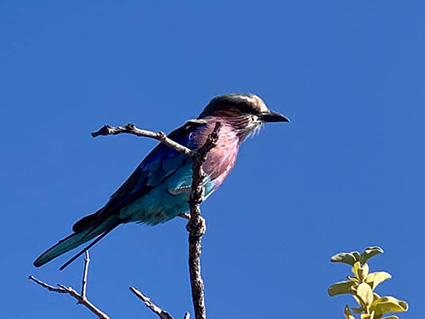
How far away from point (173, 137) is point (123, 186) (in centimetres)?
55

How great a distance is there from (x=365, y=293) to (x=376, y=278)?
104 mm

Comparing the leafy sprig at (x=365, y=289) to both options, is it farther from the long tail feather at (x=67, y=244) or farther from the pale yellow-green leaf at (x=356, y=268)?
the long tail feather at (x=67, y=244)

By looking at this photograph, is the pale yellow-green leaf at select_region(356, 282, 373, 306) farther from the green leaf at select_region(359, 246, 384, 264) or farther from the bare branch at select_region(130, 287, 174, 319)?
the bare branch at select_region(130, 287, 174, 319)

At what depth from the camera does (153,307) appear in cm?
281

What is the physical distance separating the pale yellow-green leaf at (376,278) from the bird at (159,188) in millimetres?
3131

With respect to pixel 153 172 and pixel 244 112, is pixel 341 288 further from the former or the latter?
pixel 244 112

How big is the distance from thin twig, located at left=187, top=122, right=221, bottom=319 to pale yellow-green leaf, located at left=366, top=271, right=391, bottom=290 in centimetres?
108

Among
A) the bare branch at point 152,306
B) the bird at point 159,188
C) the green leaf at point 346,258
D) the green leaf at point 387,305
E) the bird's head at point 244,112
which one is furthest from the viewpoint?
the bird's head at point 244,112

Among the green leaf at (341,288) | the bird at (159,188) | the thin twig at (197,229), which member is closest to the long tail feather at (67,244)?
the bird at (159,188)

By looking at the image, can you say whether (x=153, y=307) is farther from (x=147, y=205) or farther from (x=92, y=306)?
(x=147, y=205)

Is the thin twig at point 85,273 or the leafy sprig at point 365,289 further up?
the thin twig at point 85,273

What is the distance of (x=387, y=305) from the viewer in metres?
1.69

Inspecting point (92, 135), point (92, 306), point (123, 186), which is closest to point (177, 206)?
point (123, 186)

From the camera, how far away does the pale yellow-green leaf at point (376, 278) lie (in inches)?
69.7
